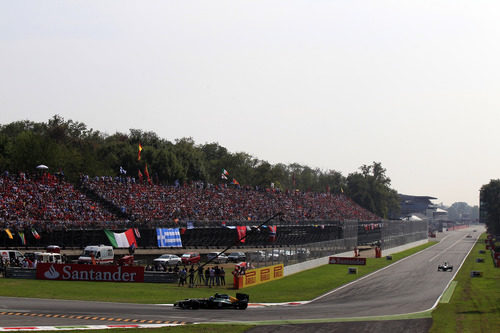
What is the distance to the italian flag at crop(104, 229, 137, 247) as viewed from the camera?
6919cm

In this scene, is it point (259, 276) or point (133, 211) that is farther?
point (133, 211)

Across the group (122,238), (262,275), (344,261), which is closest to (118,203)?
(122,238)

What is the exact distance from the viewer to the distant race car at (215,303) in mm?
38344

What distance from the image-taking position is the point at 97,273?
172ft

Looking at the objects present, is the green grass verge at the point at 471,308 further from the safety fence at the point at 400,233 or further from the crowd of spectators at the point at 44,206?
the safety fence at the point at 400,233

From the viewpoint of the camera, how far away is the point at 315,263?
7769 centimetres

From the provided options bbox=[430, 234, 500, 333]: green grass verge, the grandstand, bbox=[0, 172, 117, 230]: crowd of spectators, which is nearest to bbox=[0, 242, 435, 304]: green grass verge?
bbox=[430, 234, 500, 333]: green grass verge

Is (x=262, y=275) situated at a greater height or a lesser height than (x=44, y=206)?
lesser

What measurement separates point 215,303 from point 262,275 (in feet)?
63.3

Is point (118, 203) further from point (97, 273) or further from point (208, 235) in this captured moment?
point (97, 273)

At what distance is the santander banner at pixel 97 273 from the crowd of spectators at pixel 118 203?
14064 millimetres

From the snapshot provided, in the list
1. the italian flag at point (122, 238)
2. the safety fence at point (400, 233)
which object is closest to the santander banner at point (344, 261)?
the italian flag at point (122, 238)

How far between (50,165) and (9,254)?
47.0 meters

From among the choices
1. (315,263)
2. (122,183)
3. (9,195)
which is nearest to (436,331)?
(315,263)
